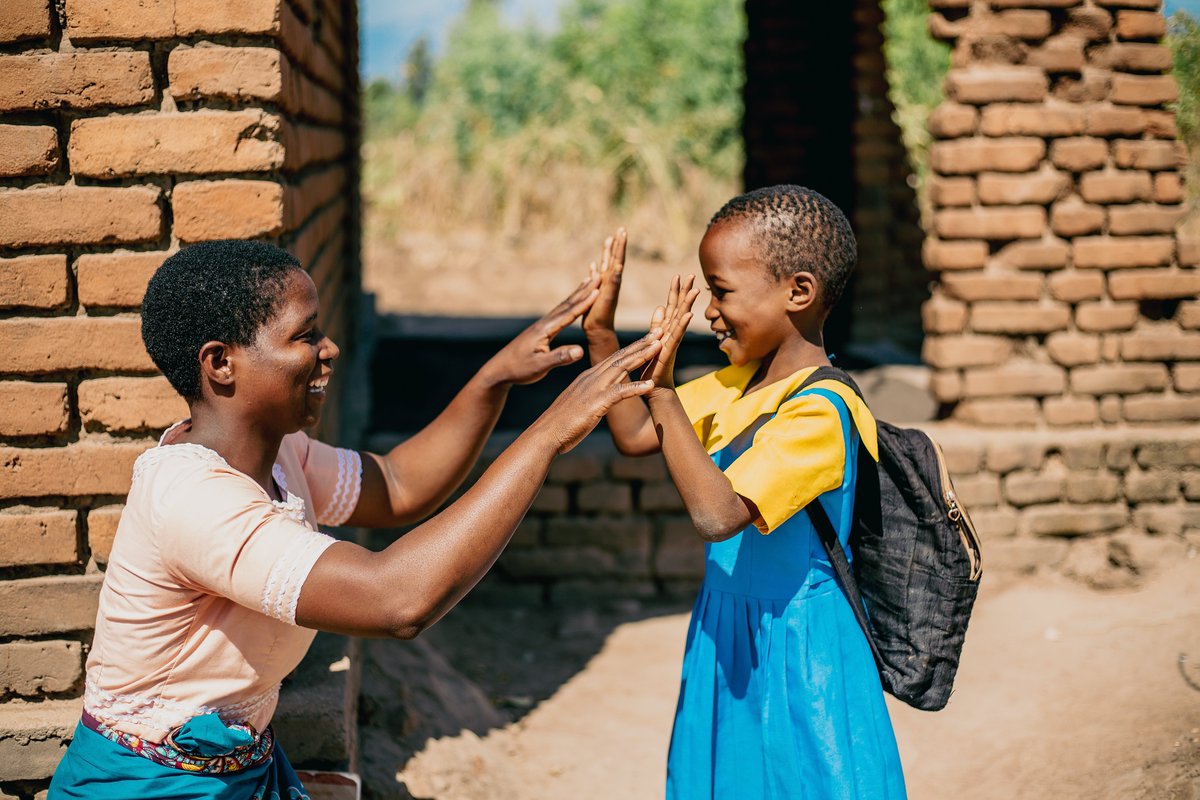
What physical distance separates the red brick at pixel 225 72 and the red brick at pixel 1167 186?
4.02 m

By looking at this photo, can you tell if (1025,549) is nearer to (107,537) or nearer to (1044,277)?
(1044,277)

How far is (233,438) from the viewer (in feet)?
7.07

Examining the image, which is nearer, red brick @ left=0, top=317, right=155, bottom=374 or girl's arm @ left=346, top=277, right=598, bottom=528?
red brick @ left=0, top=317, right=155, bottom=374

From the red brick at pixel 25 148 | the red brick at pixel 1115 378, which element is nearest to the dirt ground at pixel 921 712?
the red brick at pixel 1115 378

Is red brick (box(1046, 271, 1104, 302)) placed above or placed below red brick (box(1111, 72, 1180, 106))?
below

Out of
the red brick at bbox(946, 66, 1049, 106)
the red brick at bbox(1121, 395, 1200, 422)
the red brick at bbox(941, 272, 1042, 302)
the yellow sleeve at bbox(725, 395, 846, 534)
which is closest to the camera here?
the yellow sleeve at bbox(725, 395, 846, 534)

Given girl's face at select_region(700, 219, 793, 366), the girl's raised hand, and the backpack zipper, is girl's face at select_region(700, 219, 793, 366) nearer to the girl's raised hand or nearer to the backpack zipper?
the girl's raised hand

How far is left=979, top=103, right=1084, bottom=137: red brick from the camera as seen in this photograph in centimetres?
492

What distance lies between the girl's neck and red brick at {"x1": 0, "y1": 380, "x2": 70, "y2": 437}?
71 cm

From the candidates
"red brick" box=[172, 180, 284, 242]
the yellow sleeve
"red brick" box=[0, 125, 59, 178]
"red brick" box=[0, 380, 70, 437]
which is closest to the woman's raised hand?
the yellow sleeve

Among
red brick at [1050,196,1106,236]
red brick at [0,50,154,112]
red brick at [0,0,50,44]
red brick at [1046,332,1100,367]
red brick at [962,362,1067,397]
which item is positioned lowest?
red brick at [962,362,1067,397]

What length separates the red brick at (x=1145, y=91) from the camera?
16.3 ft

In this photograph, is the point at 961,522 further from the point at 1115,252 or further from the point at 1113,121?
the point at 1113,121

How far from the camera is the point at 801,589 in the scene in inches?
93.7
